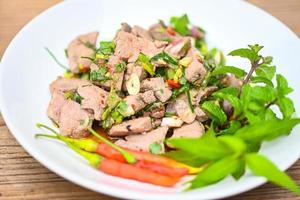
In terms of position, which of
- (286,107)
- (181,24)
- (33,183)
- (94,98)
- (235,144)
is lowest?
(33,183)

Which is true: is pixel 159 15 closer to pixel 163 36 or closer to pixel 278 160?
pixel 163 36

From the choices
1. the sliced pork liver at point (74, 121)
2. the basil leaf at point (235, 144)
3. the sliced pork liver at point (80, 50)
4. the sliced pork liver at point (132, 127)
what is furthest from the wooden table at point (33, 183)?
the sliced pork liver at point (80, 50)

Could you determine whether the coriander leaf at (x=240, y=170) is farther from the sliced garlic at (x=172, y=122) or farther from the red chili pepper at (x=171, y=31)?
the red chili pepper at (x=171, y=31)

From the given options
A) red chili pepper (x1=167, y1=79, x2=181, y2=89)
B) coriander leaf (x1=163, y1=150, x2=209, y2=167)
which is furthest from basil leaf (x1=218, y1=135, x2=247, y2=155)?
red chili pepper (x1=167, y1=79, x2=181, y2=89)

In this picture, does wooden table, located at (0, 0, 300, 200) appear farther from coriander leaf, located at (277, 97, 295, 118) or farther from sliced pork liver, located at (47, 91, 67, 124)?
coriander leaf, located at (277, 97, 295, 118)

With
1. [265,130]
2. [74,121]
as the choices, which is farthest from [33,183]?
[265,130]

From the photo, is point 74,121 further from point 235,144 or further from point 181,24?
point 181,24

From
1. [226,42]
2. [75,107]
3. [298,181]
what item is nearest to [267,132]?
[298,181]
